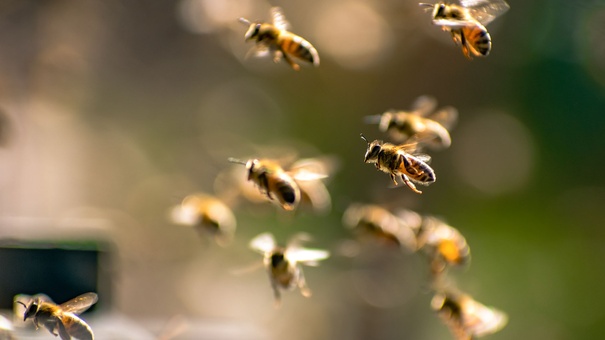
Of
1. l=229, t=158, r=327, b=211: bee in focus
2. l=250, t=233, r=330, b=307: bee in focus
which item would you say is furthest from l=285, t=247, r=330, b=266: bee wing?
l=229, t=158, r=327, b=211: bee in focus

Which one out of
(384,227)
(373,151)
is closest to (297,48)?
(373,151)

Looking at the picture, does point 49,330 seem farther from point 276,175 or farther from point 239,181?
point 239,181

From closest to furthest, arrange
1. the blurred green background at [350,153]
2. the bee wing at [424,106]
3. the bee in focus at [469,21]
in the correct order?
the bee in focus at [469,21]
the bee wing at [424,106]
the blurred green background at [350,153]

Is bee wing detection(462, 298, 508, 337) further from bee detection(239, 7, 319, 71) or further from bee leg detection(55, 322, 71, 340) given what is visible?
bee leg detection(55, 322, 71, 340)

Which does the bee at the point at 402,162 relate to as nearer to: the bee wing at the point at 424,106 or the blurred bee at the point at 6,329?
the bee wing at the point at 424,106

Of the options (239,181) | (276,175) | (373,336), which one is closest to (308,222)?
(373,336)

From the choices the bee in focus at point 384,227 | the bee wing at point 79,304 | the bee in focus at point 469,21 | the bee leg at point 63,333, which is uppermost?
the bee in focus at point 469,21

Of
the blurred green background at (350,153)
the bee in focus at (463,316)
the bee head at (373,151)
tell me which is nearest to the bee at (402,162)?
the bee head at (373,151)

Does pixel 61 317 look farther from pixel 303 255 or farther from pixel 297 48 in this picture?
pixel 297 48
